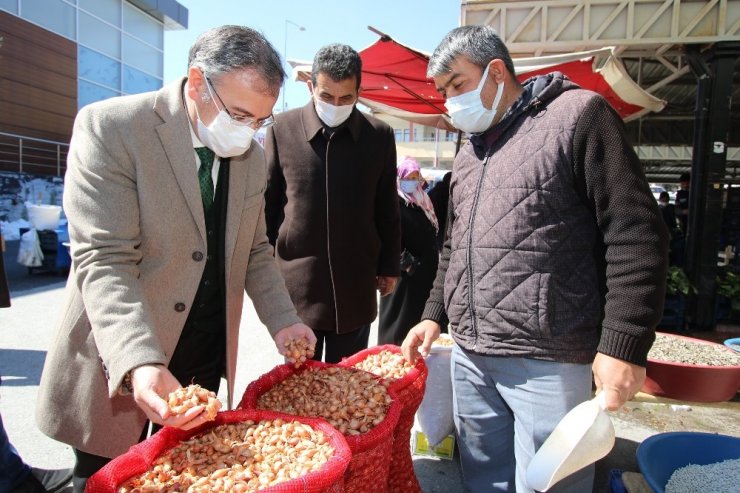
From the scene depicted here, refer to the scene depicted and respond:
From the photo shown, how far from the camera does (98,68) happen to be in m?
19.6

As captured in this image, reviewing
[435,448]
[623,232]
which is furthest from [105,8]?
[623,232]

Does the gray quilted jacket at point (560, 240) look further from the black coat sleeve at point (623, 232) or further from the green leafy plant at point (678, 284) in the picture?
the green leafy plant at point (678, 284)

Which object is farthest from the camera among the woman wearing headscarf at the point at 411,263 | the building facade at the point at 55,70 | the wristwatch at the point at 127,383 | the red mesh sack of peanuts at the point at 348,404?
the building facade at the point at 55,70

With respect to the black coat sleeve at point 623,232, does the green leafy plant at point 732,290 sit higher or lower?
lower

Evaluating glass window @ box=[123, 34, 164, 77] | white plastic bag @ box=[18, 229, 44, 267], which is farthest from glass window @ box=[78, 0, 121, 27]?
white plastic bag @ box=[18, 229, 44, 267]

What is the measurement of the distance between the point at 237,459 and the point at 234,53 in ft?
3.73

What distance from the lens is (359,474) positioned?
62.4 inches

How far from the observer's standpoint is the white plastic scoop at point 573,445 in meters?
1.42

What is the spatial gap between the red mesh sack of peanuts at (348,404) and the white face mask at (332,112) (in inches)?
51.7

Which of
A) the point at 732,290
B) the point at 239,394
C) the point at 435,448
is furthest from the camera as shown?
the point at 732,290

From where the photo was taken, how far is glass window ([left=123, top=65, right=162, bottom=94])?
67.9 ft

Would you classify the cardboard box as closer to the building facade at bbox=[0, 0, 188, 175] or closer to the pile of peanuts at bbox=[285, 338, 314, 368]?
the pile of peanuts at bbox=[285, 338, 314, 368]

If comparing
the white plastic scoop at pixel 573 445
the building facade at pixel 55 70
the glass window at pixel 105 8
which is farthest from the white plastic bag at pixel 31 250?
the glass window at pixel 105 8

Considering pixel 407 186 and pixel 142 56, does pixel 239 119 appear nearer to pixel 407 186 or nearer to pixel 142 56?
Answer: pixel 407 186
